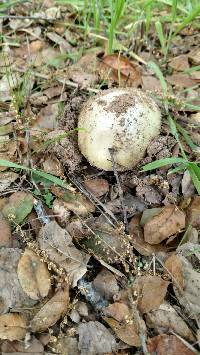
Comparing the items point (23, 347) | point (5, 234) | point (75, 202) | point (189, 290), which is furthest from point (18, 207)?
point (189, 290)

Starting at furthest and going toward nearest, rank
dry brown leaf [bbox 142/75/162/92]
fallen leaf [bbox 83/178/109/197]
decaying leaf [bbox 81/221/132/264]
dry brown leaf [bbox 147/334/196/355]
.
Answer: dry brown leaf [bbox 142/75/162/92] → fallen leaf [bbox 83/178/109/197] → decaying leaf [bbox 81/221/132/264] → dry brown leaf [bbox 147/334/196/355]

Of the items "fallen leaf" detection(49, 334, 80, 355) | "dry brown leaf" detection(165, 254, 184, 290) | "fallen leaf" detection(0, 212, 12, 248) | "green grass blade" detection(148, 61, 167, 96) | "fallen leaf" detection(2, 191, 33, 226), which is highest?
"green grass blade" detection(148, 61, 167, 96)

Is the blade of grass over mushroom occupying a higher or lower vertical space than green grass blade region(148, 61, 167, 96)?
lower

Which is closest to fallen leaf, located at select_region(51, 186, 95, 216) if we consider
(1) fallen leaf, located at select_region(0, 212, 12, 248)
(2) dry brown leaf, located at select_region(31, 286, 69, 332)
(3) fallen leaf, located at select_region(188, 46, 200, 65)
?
(1) fallen leaf, located at select_region(0, 212, 12, 248)

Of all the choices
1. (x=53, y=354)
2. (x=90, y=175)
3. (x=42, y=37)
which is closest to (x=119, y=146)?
(x=90, y=175)

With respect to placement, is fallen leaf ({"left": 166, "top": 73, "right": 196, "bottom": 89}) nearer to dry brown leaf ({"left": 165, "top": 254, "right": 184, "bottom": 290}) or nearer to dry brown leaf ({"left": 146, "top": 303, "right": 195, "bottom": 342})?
dry brown leaf ({"left": 165, "top": 254, "right": 184, "bottom": 290})

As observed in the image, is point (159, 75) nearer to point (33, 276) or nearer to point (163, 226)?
point (163, 226)

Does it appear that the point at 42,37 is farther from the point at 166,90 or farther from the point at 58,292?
the point at 58,292
